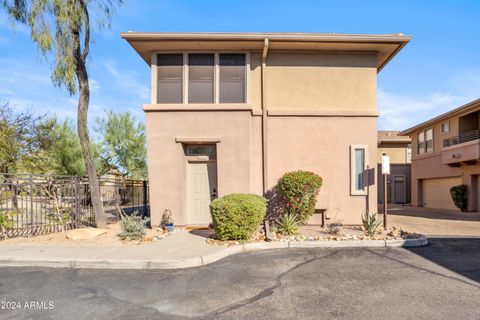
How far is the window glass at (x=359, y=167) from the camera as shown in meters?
9.92

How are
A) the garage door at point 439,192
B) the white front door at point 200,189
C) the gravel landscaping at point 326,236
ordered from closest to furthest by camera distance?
the gravel landscaping at point 326,236 → the white front door at point 200,189 → the garage door at point 439,192

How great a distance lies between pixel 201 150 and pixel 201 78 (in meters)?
2.32

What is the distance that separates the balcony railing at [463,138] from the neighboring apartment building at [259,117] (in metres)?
10.5

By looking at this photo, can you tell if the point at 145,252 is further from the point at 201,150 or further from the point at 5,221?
the point at 5,221

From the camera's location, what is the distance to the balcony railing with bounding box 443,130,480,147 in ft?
55.4

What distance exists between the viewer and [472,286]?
4.77 m

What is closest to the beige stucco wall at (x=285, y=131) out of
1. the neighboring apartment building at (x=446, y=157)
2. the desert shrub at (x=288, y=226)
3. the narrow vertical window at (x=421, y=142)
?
the desert shrub at (x=288, y=226)

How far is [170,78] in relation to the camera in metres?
9.85

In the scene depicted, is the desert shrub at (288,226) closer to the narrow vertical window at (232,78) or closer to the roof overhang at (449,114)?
the narrow vertical window at (232,78)

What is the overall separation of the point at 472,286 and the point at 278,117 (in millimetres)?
6634

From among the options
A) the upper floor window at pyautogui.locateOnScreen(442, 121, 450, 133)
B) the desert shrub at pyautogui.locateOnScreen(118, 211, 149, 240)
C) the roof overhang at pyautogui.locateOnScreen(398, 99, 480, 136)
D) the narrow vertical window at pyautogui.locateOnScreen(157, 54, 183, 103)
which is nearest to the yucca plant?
the desert shrub at pyautogui.locateOnScreen(118, 211, 149, 240)

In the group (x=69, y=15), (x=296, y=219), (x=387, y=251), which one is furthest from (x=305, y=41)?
(x=69, y=15)

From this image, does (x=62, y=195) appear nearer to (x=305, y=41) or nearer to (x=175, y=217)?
(x=175, y=217)

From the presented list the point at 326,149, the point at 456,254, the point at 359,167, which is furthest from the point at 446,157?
the point at 456,254
